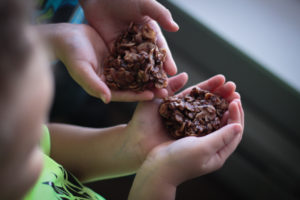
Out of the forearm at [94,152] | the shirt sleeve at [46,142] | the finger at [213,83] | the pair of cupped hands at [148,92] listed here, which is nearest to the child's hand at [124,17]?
the pair of cupped hands at [148,92]

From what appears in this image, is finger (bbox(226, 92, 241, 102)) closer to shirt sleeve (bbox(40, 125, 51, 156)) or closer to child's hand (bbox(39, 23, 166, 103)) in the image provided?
child's hand (bbox(39, 23, 166, 103))

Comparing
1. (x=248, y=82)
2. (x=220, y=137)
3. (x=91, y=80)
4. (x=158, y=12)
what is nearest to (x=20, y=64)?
(x=91, y=80)

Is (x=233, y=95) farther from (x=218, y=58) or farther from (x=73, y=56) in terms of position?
(x=73, y=56)

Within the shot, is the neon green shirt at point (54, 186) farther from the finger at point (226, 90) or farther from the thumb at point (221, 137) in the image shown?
the finger at point (226, 90)

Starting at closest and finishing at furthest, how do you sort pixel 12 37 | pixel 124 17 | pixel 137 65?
pixel 12 37 → pixel 137 65 → pixel 124 17

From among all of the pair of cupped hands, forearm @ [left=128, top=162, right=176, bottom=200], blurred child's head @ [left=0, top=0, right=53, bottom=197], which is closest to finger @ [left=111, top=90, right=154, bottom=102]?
the pair of cupped hands

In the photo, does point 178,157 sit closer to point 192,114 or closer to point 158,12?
point 192,114

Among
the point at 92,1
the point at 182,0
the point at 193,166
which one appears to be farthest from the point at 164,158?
the point at 182,0
